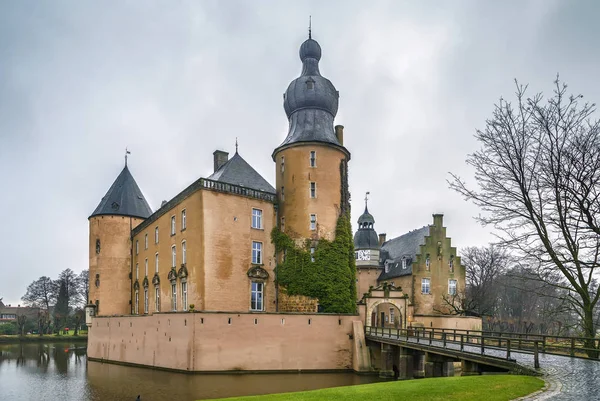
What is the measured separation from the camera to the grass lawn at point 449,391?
11.3m

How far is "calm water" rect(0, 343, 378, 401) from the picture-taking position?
21.4 meters

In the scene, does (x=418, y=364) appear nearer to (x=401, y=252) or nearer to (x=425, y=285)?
(x=425, y=285)

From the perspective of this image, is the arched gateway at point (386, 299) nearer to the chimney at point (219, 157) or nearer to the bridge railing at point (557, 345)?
the bridge railing at point (557, 345)

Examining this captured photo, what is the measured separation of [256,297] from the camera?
32062 mm

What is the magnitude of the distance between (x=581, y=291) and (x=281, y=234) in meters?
20.1

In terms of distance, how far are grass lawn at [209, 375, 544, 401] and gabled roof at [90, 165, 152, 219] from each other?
3435cm

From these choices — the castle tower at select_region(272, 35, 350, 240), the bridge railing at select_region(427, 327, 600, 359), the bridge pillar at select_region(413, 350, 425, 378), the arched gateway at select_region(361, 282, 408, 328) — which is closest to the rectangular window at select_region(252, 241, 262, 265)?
the castle tower at select_region(272, 35, 350, 240)

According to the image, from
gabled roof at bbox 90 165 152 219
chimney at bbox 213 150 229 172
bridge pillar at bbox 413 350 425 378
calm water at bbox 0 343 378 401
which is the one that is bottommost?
calm water at bbox 0 343 378 401

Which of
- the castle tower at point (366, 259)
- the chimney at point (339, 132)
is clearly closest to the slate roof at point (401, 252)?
the castle tower at point (366, 259)

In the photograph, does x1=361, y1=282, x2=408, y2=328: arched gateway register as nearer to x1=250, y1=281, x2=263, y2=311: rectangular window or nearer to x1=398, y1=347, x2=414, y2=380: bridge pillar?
x1=398, y1=347, x2=414, y2=380: bridge pillar

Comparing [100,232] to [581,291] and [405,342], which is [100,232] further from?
[581,291]

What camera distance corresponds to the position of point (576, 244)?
15.4m

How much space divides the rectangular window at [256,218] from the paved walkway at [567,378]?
19.1 m

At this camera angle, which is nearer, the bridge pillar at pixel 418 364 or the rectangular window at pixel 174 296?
the bridge pillar at pixel 418 364
